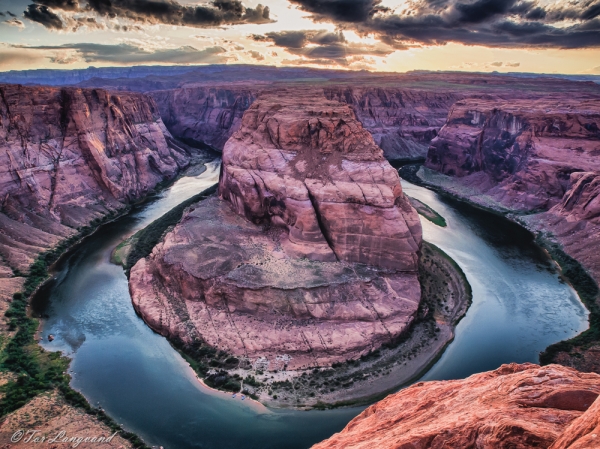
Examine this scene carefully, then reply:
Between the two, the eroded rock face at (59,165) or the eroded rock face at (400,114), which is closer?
the eroded rock face at (59,165)

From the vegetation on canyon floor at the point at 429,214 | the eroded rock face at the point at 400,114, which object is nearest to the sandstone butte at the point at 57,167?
the vegetation on canyon floor at the point at 429,214

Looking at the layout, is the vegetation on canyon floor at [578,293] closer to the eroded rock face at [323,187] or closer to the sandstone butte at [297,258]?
the sandstone butte at [297,258]

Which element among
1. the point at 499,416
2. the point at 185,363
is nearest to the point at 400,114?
the point at 185,363

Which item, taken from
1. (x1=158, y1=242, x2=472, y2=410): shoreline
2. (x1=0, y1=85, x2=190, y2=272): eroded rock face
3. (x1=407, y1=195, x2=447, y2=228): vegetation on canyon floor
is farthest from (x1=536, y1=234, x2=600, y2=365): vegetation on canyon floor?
(x1=0, y1=85, x2=190, y2=272): eroded rock face

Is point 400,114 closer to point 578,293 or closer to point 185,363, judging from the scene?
point 578,293

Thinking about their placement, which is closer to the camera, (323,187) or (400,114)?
(323,187)

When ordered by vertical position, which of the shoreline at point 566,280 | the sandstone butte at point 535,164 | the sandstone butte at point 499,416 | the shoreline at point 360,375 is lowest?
the shoreline at point 360,375
